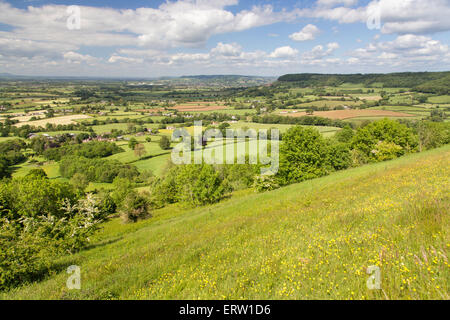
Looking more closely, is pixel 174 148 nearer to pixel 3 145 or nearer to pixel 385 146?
pixel 3 145

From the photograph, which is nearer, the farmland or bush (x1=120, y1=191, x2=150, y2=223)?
the farmland

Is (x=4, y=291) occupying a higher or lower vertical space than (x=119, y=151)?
higher

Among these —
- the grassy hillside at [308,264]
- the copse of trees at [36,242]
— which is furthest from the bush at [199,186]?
the grassy hillside at [308,264]

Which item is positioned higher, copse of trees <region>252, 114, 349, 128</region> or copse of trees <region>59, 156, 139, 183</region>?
copse of trees <region>252, 114, 349, 128</region>

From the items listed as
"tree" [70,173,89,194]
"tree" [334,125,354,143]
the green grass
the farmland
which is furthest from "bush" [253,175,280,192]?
the green grass

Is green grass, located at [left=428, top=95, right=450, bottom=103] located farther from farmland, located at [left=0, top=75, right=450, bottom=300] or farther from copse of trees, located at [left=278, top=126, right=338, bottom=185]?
copse of trees, located at [left=278, top=126, right=338, bottom=185]

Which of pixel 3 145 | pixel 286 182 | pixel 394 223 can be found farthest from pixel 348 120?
pixel 3 145

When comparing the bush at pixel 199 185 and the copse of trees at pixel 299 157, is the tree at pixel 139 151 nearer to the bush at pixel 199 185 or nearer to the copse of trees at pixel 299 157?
the bush at pixel 199 185

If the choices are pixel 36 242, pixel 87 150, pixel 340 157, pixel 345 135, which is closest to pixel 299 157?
pixel 340 157

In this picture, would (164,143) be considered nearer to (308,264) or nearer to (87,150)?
(87,150)

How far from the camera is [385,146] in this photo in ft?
131

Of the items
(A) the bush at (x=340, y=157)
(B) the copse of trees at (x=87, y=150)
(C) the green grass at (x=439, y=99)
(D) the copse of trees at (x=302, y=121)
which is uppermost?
(C) the green grass at (x=439, y=99)
